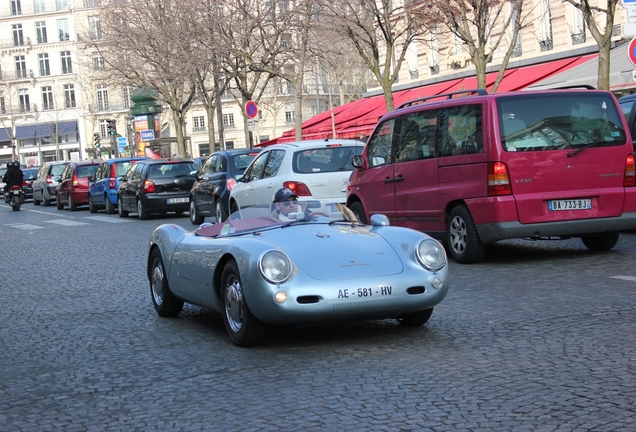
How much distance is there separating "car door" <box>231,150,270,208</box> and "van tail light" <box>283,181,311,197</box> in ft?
4.71

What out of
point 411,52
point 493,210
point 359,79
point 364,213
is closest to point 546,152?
point 493,210

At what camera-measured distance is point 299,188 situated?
15.8 metres

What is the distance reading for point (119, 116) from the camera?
99.9m

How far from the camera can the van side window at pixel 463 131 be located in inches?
460

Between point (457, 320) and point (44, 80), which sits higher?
point (44, 80)

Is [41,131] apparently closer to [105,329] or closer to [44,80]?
[44,80]

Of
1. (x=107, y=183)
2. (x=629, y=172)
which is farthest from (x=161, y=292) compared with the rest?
(x=107, y=183)

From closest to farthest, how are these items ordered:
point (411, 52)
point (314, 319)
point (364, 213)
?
point (314, 319), point (364, 213), point (411, 52)

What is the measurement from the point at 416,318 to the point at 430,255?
0.60 m

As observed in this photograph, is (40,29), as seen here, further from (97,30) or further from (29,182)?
(29,182)

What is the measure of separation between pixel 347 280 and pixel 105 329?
100 inches

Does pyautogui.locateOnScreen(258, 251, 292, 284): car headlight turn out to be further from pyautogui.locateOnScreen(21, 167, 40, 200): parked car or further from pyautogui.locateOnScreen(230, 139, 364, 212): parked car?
pyautogui.locateOnScreen(21, 167, 40, 200): parked car

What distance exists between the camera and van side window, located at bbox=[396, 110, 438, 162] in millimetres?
12594

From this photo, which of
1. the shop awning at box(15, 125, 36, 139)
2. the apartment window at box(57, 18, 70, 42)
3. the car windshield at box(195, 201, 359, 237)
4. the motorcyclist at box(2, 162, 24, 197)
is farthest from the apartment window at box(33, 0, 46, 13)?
the car windshield at box(195, 201, 359, 237)
